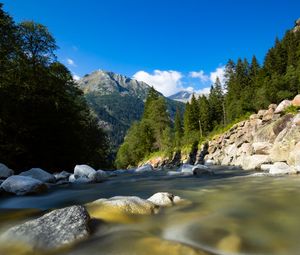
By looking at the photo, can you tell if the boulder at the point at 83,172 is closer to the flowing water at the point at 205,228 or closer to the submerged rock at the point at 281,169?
the flowing water at the point at 205,228

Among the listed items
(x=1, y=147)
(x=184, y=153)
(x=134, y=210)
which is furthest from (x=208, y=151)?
(x=134, y=210)

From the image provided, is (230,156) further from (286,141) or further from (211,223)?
(211,223)

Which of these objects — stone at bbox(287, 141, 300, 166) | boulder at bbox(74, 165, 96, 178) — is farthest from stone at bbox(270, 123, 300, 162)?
boulder at bbox(74, 165, 96, 178)

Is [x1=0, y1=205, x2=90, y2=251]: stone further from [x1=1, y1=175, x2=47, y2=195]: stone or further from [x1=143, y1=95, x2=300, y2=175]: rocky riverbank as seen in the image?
[x1=143, y1=95, x2=300, y2=175]: rocky riverbank

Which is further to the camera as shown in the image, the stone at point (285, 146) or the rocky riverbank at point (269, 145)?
the stone at point (285, 146)

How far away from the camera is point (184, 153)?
206ft

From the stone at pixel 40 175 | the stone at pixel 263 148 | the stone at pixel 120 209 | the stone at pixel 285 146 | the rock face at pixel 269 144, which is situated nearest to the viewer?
the stone at pixel 120 209

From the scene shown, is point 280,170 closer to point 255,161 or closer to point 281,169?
point 281,169

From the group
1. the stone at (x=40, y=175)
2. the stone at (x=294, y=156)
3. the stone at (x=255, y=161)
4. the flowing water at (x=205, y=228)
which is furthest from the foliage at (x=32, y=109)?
the stone at (x=294, y=156)

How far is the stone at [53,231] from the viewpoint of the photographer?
5.18 m

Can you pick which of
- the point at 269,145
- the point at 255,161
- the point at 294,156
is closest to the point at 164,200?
the point at 294,156

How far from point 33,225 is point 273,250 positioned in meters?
4.19

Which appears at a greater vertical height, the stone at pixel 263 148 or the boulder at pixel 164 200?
the stone at pixel 263 148

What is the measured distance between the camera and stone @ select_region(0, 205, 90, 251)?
17.0ft
